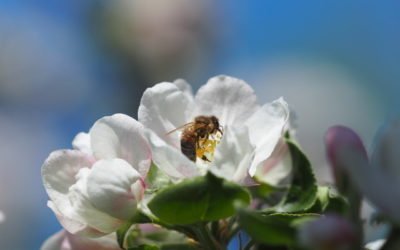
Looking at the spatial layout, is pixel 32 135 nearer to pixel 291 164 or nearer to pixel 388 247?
pixel 291 164

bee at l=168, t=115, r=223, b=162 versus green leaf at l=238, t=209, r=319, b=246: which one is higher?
bee at l=168, t=115, r=223, b=162

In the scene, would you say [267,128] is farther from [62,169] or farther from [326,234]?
[326,234]

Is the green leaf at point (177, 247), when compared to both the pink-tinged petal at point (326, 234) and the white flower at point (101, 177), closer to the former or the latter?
the white flower at point (101, 177)

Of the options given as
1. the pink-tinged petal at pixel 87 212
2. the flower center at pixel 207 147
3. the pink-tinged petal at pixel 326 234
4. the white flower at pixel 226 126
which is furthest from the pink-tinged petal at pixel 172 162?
the pink-tinged petal at pixel 326 234

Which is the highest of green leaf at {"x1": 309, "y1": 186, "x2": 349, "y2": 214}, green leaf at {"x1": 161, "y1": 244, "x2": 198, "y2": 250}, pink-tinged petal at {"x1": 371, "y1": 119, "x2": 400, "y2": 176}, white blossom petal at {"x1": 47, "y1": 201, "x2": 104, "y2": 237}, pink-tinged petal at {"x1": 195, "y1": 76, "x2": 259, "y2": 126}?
pink-tinged petal at {"x1": 195, "y1": 76, "x2": 259, "y2": 126}

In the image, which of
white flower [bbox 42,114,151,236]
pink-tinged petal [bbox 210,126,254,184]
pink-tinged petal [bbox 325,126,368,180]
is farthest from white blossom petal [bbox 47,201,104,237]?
pink-tinged petal [bbox 325,126,368,180]

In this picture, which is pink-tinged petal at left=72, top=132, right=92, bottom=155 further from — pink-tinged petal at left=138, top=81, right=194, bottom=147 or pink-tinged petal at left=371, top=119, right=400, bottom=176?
pink-tinged petal at left=371, top=119, right=400, bottom=176

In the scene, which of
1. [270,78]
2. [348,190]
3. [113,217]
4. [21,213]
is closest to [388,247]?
[348,190]
